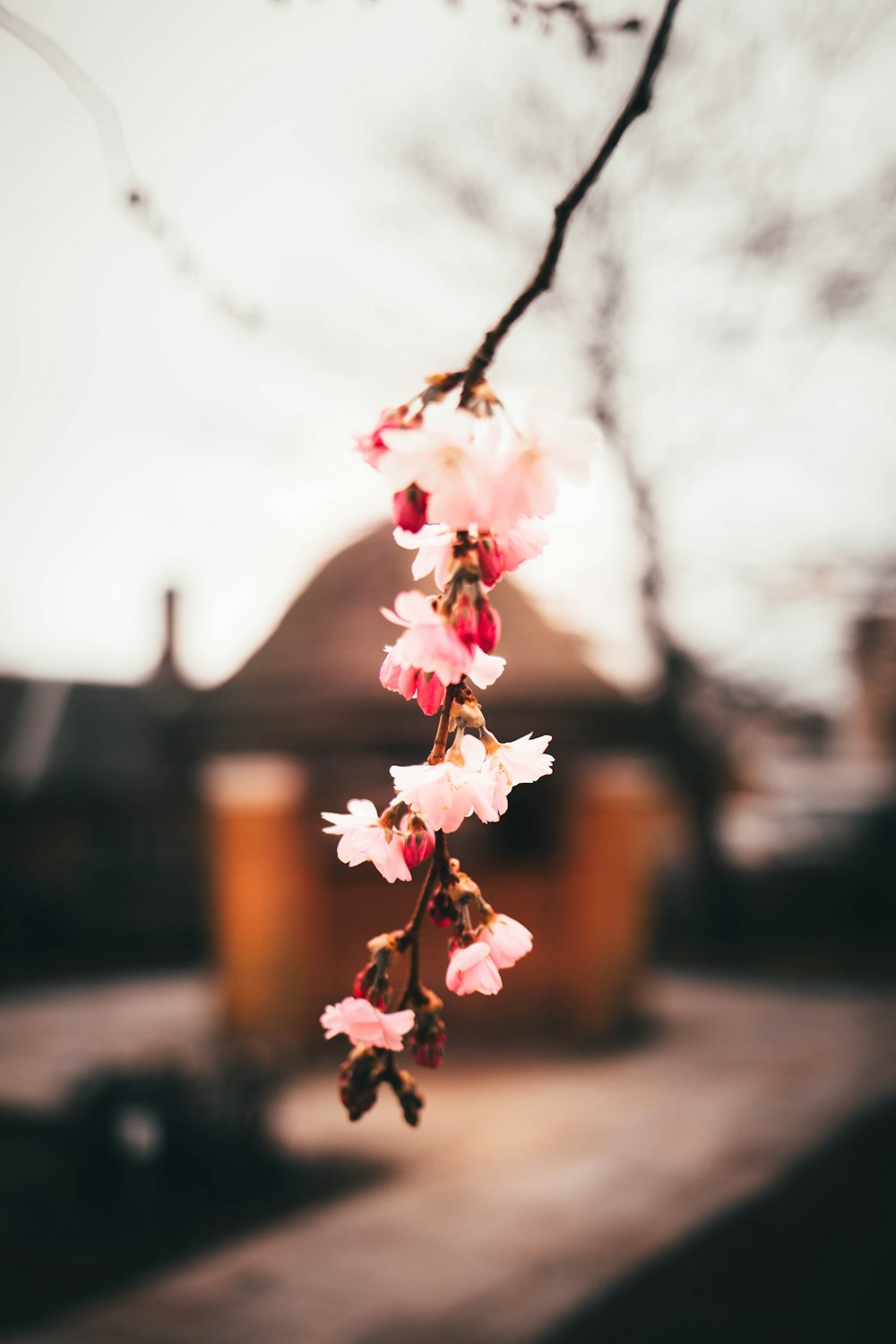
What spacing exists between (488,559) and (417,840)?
208 mm

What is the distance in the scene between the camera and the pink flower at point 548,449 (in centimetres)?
67

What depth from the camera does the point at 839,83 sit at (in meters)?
2.13

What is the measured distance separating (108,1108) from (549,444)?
17.7 feet

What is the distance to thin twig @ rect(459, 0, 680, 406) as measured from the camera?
65 centimetres

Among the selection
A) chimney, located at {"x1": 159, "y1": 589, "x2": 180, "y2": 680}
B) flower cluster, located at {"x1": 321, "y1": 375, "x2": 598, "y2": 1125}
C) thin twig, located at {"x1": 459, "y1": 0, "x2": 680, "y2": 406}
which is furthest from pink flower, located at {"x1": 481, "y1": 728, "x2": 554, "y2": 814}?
chimney, located at {"x1": 159, "y1": 589, "x2": 180, "y2": 680}

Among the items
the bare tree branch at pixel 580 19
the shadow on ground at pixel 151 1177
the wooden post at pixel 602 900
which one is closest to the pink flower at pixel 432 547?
the bare tree branch at pixel 580 19

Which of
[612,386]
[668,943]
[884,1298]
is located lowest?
[884,1298]

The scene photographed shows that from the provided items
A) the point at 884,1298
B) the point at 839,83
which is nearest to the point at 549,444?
the point at 839,83

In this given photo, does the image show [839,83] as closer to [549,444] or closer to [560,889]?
[549,444]

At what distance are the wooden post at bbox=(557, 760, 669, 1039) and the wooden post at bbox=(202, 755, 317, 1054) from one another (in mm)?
1943

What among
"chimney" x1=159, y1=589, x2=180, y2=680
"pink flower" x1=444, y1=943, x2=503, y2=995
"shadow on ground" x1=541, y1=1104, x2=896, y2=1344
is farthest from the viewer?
"chimney" x1=159, y1=589, x2=180, y2=680

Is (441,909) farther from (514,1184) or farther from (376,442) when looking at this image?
(514,1184)

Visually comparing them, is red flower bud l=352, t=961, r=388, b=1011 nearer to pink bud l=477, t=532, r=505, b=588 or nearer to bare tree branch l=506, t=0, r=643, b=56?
pink bud l=477, t=532, r=505, b=588

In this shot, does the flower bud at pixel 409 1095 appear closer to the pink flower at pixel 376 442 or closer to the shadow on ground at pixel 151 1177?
the pink flower at pixel 376 442
